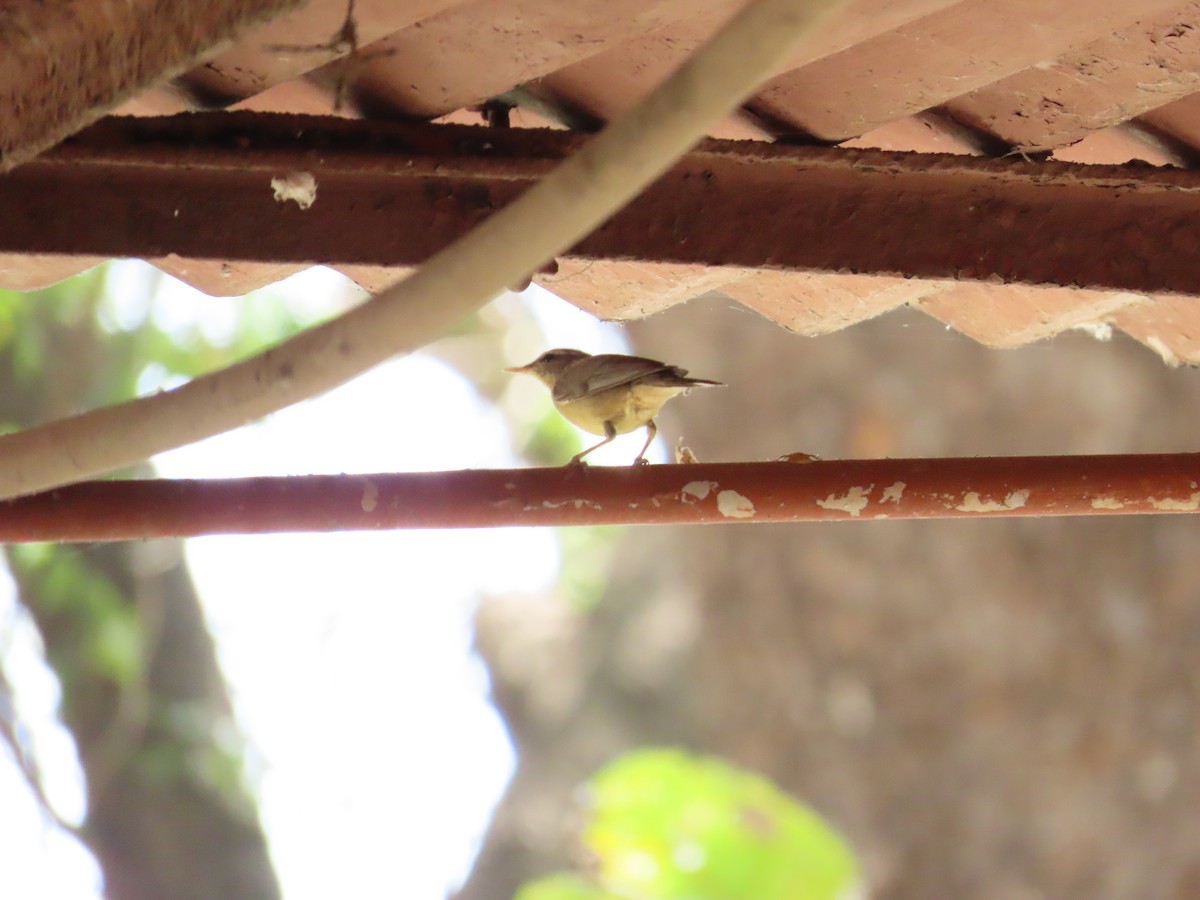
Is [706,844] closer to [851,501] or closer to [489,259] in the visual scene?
[851,501]

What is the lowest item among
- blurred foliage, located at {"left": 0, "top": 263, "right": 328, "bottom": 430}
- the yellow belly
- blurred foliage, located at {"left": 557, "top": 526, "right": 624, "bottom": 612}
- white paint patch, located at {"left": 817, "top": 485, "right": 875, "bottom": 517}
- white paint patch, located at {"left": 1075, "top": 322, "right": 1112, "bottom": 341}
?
white paint patch, located at {"left": 817, "top": 485, "right": 875, "bottom": 517}

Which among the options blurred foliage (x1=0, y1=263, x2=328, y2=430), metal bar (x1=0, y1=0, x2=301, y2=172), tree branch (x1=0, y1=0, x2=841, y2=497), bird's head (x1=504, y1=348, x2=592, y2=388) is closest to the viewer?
tree branch (x1=0, y1=0, x2=841, y2=497)

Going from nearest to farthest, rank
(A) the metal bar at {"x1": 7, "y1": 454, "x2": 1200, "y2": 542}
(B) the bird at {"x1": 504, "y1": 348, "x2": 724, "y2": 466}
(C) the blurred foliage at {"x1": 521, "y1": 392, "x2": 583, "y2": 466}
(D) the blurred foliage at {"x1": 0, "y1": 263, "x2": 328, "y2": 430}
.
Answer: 1. (A) the metal bar at {"x1": 7, "y1": 454, "x2": 1200, "y2": 542}
2. (B) the bird at {"x1": 504, "y1": 348, "x2": 724, "y2": 466}
3. (D) the blurred foliage at {"x1": 0, "y1": 263, "x2": 328, "y2": 430}
4. (C) the blurred foliage at {"x1": 521, "y1": 392, "x2": 583, "y2": 466}

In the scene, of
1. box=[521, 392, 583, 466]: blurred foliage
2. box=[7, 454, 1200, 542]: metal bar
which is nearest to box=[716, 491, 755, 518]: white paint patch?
box=[7, 454, 1200, 542]: metal bar

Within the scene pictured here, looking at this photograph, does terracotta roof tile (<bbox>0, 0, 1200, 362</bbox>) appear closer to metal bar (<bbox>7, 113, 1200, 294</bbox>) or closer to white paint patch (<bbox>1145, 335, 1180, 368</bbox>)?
metal bar (<bbox>7, 113, 1200, 294</bbox>)

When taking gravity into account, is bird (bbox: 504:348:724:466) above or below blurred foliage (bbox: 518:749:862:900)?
below

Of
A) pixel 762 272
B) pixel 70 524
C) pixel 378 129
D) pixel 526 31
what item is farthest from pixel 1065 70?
pixel 70 524
